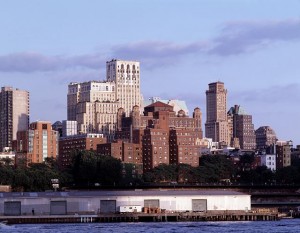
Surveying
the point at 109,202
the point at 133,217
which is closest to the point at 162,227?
the point at 133,217

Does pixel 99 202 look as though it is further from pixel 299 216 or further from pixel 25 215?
pixel 299 216

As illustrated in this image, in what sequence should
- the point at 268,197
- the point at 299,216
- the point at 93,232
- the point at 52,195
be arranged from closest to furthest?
the point at 93,232 → the point at 52,195 → the point at 299,216 → the point at 268,197

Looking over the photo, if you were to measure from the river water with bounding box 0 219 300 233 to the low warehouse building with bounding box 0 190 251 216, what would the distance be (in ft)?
32.6

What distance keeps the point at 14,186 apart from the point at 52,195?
6516 cm

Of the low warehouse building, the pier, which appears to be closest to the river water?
the pier

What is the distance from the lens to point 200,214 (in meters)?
131

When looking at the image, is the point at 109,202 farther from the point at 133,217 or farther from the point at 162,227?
the point at 162,227

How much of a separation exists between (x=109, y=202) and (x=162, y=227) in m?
21.4

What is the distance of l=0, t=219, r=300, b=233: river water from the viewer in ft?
357

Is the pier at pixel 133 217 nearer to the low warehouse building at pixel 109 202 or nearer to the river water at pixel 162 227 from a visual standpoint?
the low warehouse building at pixel 109 202

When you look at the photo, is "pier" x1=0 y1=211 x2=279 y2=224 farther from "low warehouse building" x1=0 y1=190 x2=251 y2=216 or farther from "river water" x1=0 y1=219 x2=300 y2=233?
"river water" x1=0 y1=219 x2=300 y2=233

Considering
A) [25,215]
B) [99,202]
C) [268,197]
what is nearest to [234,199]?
[99,202]

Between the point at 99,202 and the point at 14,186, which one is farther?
the point at 14,186

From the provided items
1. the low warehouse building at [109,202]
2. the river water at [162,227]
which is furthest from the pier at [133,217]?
the river water at [162,227]
